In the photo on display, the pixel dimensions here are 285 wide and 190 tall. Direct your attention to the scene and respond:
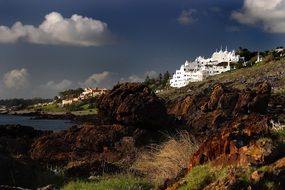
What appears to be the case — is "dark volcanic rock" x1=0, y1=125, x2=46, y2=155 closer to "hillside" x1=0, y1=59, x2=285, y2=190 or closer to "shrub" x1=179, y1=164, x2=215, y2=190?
"hillside" x1=0, y1=59, x2=285, y2=190

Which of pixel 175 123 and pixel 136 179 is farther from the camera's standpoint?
pixel 175 123

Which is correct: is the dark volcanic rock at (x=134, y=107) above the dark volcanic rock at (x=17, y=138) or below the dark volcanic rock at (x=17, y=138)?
above

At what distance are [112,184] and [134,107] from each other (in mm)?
12345

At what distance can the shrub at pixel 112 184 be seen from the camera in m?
14.5

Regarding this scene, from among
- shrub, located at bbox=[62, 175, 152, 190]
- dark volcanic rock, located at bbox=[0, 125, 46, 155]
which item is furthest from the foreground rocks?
shrub, located at bbox=[62, 175, 152, 190]

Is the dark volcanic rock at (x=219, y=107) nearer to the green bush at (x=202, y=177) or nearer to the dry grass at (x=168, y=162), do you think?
the dry grass at (x=168, y=162)

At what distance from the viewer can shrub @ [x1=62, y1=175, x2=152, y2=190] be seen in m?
14.5

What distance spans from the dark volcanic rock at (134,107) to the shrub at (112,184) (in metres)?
10.7

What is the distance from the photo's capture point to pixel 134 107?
1065 inches

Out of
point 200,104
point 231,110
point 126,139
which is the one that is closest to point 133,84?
point 126,139

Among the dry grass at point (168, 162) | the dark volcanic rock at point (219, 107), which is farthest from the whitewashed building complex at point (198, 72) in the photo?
the dry grass at point (168, 162)

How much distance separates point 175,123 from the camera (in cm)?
2891

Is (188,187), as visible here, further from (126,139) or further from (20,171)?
(126,139)

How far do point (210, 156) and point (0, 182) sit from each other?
230 inches
